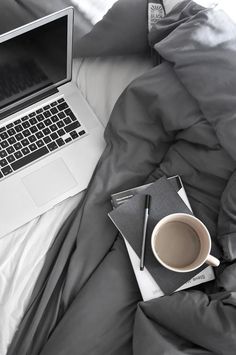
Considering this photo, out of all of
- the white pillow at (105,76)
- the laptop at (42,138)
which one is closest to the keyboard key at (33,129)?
the laptop at (42,138)

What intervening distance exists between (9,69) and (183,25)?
31 centimetres

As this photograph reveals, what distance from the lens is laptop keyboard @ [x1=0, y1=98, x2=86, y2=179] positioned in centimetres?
83

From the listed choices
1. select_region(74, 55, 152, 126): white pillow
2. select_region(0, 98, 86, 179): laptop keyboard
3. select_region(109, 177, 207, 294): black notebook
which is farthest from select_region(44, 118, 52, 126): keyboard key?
select_region(109, 177, 207, 294): black notebook

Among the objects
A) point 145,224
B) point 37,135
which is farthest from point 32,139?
point 145,224

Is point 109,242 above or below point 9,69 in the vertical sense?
below

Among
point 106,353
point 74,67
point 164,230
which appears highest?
point 74,67

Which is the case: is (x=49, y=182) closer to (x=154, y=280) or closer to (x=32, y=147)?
(x=32, y=147)

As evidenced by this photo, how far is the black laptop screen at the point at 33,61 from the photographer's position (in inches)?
27.9

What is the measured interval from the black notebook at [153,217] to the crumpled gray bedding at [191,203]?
28 mm

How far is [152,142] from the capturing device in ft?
2.72

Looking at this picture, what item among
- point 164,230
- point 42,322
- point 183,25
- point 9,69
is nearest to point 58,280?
point 42,322

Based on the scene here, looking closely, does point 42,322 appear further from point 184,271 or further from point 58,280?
point 184,271

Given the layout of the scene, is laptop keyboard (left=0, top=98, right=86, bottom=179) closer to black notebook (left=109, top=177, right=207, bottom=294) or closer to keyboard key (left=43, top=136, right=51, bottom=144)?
keyboard key (left=43, top=136, right=51, bottom=144)

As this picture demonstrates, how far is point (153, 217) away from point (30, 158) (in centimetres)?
26
